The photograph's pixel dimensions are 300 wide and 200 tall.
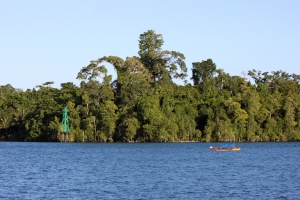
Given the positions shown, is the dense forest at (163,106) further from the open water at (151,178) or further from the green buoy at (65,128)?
the open water at (151,178)

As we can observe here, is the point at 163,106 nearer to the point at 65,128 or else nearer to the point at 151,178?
the point at 65,128

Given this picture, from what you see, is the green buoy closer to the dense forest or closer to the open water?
the dense forest

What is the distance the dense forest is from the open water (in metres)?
42.7

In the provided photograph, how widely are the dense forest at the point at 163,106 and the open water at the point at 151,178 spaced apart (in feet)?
140

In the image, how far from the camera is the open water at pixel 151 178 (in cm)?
3853

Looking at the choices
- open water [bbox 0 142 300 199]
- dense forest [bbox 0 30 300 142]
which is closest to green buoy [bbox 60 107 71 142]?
dense forest [bbox 0 30 300 142]

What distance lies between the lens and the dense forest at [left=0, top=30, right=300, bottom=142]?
111812 millimetres

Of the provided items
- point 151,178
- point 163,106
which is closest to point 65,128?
point 163,106

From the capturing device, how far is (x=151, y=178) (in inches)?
1863

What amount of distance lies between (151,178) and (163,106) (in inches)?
2684

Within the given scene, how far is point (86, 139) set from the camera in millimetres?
116625

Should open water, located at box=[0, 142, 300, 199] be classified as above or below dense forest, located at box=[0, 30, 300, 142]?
below

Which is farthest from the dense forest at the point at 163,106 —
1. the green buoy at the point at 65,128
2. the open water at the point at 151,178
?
the open water at the point at 151,178

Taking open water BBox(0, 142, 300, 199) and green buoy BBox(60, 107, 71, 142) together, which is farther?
green buoy BBox(60, 107, 71, 142)
